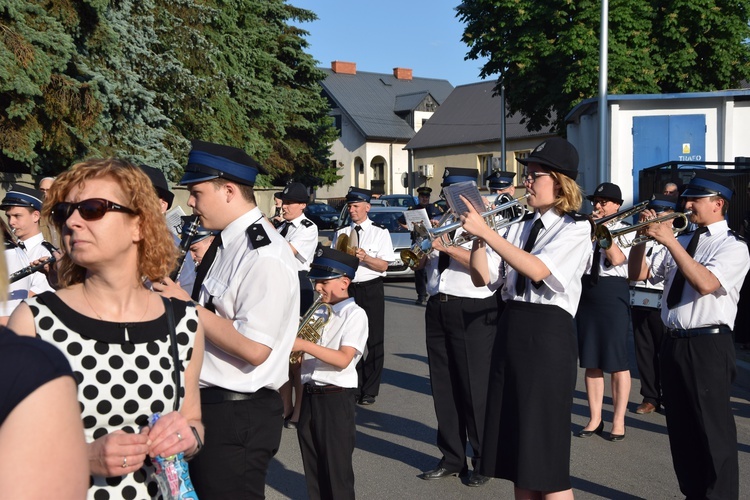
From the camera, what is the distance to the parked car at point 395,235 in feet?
71.3

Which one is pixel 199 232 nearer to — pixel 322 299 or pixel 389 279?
pixel 322 299

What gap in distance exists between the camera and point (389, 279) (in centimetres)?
2325

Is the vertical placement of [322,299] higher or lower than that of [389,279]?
higher

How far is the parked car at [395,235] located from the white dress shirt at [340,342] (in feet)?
47.0

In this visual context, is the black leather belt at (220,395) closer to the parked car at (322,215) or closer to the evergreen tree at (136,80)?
the evergreen tree at (136,80)

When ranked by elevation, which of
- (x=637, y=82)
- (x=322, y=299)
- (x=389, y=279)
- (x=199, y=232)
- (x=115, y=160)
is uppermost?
(x=637, y=82)

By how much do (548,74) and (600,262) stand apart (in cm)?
2418

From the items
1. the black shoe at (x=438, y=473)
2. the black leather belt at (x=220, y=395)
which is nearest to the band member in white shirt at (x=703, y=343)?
the black shoe at (x=438, y=473)

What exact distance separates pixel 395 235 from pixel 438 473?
52.6ft

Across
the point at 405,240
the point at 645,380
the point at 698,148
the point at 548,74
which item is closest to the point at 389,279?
the point at 405,240

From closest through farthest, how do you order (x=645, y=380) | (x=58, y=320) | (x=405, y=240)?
(x=58, y=320) → (x=645, y=380) → (x=405, y=240)

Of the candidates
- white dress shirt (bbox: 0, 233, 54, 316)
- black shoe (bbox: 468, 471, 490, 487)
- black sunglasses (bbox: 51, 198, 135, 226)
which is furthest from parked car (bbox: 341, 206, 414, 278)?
black sunglasses (bbox: 51, 198, 135, 226)

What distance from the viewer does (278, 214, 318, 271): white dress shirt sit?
10.2 meters

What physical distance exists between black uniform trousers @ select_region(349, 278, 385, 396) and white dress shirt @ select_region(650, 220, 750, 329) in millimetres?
4161
